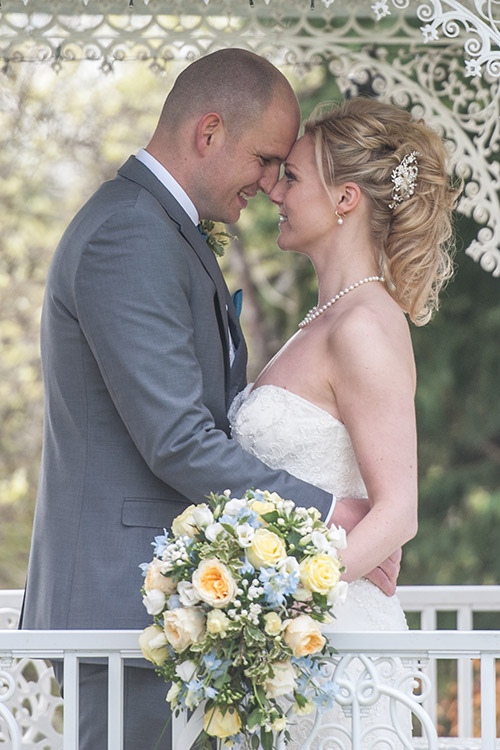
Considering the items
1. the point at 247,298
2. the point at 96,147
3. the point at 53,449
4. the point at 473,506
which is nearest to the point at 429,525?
the point at 473,506

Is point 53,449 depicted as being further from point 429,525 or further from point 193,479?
point 429,525

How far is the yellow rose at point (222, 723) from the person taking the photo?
8.55 ft

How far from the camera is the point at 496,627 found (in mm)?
9438

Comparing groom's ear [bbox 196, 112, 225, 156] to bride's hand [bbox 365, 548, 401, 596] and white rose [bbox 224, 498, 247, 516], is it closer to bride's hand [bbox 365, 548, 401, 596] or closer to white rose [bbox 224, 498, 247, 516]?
white rose [bbox 224, 498, 247, 516]

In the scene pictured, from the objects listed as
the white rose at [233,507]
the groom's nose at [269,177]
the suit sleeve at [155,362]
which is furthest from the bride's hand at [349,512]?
the groom's nose at [269,177]

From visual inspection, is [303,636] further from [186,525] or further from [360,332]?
[360,332]

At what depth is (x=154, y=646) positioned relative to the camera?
8.68 feet

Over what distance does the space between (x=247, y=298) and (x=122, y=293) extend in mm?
8810

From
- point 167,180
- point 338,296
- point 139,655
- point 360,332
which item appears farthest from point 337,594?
point 167,180

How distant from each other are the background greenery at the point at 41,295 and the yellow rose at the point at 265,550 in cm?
741

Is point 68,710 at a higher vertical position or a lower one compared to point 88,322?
lower

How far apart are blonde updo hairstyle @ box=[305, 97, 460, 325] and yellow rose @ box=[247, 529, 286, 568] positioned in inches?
53.5

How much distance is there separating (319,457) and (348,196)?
91cm

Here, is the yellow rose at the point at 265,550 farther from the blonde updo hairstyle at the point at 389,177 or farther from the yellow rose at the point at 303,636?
the blonde updo hairstyle at the point at 389,177
